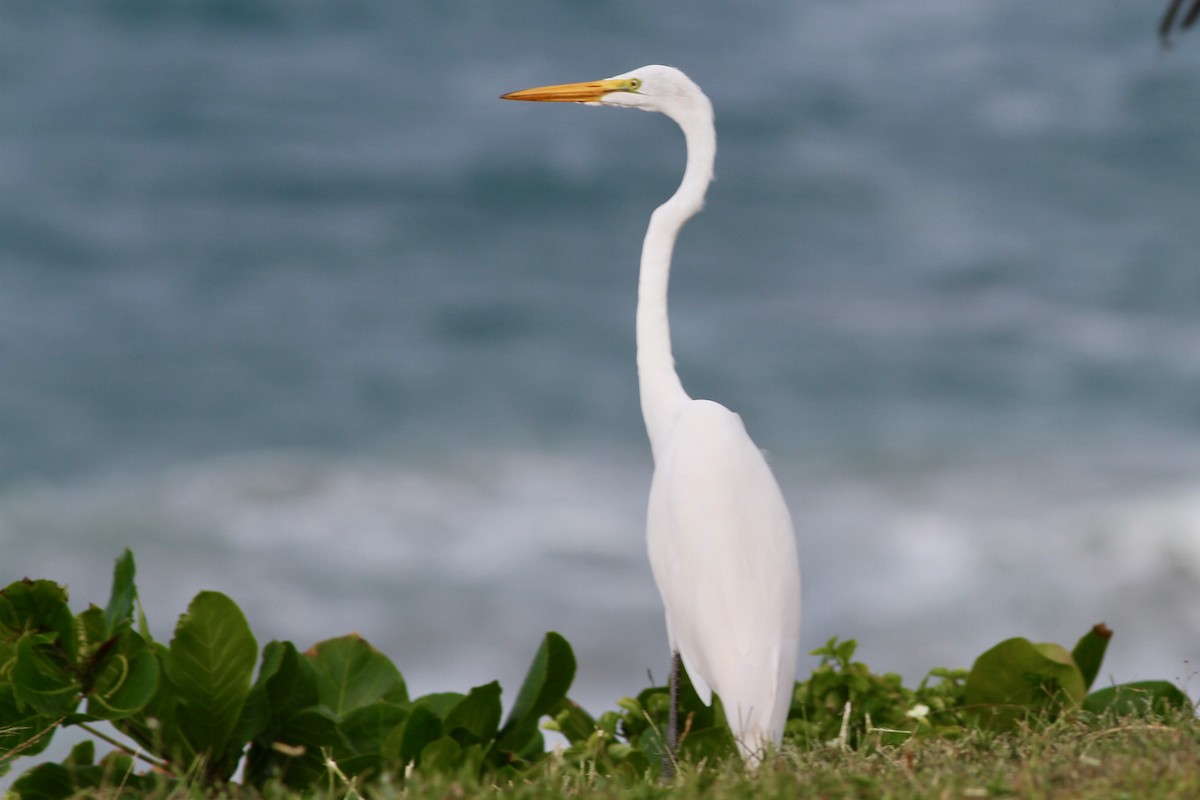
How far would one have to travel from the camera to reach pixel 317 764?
477 centimetres

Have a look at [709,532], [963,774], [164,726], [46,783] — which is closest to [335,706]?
[164,726]

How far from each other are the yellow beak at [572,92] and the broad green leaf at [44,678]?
3222 mm

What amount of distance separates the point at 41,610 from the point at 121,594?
339mm

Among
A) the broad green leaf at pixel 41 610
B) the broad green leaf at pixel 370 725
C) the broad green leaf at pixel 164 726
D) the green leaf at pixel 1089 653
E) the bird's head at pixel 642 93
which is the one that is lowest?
the broad green leaf at pixel 164 726

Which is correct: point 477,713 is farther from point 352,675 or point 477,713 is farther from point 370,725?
point 352,675

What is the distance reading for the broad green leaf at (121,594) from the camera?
15.0ft

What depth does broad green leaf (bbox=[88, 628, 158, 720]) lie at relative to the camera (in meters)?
4.24

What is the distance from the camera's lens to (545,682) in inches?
190

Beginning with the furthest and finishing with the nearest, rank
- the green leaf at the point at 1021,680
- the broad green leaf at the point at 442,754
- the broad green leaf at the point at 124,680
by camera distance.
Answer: the green leaf at the point at 1021,680 < the broad green leaf at the point at 124,680 < the broad green leaf at the point at 442,754

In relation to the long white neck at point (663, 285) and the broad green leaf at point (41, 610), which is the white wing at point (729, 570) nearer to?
the long white neck at point (663, 285)

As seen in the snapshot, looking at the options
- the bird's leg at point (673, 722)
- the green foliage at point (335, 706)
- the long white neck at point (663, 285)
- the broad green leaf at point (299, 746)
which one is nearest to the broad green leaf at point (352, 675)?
the green foliage at point (335, 706)

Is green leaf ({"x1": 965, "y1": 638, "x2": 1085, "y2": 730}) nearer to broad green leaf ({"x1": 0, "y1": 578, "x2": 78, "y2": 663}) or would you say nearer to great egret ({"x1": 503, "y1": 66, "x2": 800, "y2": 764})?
great egret ({"x1": 503, "y1": 66, "x2": 800, "y2": 764})

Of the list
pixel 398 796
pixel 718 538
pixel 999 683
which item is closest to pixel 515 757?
pixel 718 538

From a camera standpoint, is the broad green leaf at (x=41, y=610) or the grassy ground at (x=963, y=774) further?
the broad green leaf at (x=41, y=610)
